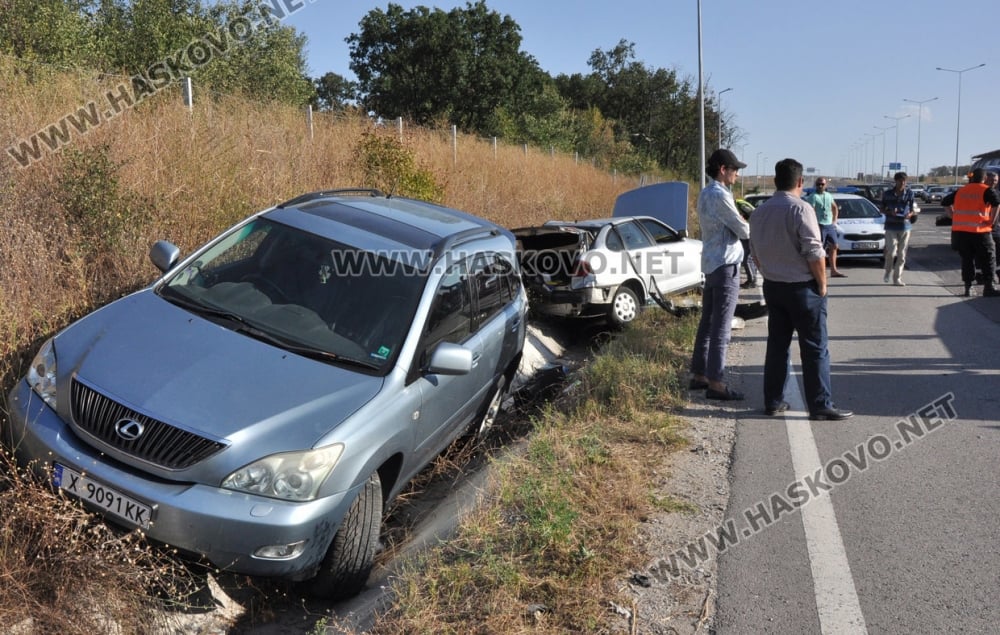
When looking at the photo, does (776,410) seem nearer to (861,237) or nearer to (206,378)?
(206,378)

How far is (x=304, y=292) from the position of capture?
464 cm

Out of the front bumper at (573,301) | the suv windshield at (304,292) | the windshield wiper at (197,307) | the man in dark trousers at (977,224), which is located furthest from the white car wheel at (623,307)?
the windshield wiper at (197,307)

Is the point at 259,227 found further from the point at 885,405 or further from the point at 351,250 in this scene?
the point at 885,405

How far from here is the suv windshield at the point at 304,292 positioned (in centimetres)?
427

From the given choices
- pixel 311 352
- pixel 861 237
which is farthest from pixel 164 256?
pixel 861 237

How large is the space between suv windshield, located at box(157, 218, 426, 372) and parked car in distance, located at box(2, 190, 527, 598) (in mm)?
11

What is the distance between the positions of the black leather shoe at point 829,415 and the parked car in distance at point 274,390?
2.62 meters

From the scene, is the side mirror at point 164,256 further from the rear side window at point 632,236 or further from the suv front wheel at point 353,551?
the rear side window at point 632,236

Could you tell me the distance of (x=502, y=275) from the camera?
6.12m

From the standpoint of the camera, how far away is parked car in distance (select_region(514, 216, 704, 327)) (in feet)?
33.0

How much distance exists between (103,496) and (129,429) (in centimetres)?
30

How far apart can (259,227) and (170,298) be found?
84 cm

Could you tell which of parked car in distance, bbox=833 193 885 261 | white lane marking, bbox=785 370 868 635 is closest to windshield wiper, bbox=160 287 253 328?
white lane marking, bbox=785 370 868 635

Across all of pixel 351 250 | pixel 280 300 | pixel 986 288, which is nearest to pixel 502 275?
pixel 351 250
